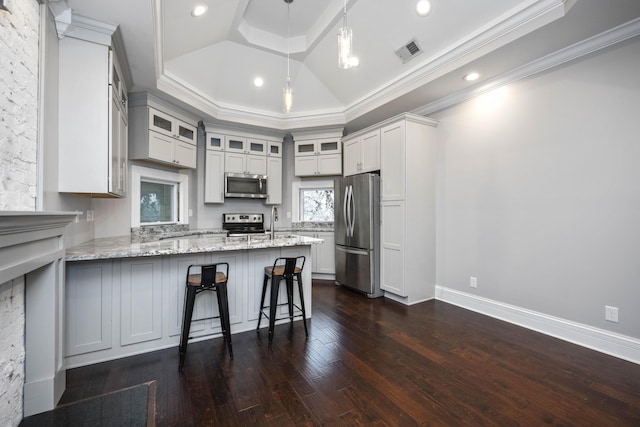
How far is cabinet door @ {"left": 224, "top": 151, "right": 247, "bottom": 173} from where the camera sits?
Result: 494cm

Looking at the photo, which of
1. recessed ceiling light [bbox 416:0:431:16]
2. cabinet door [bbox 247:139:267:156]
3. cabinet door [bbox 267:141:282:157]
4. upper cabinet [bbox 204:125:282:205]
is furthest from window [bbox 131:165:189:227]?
recessed ceiling light [bbox 416:0:431:16]

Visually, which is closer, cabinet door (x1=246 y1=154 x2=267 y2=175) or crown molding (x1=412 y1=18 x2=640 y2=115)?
crown molding (x1=412 y1=18 x2=640 y2=115)

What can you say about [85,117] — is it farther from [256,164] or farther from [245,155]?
[256,164]

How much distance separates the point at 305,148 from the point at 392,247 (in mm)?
2560

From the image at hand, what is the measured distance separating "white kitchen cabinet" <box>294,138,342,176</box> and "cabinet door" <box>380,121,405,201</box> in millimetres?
1192

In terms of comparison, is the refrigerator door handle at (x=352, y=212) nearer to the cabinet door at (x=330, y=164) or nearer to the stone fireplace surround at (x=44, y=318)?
the cabinet door at (x=330, y=164)

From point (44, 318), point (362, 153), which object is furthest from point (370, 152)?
point (44, 318)

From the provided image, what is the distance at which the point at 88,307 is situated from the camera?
7.41 ft

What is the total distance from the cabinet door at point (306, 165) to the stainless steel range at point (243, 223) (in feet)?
3.71

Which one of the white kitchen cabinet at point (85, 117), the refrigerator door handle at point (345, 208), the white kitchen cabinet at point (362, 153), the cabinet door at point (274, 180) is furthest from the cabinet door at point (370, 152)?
the white kitchen cabinet at point (85, 117)

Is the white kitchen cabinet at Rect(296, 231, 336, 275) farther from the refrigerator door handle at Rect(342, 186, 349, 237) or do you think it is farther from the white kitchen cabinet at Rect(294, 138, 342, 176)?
the white kitchen cabinet at Rect(294, 138, 342, 176)

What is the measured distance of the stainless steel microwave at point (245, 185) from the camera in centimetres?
490

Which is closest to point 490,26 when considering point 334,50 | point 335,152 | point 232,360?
point 334,50

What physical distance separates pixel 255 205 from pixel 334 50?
9.77 ft
